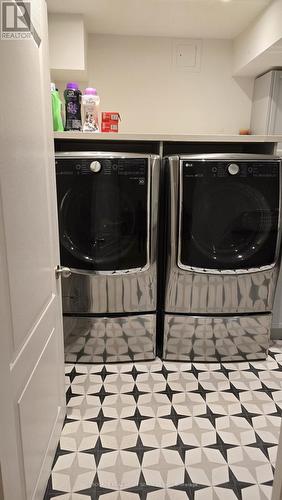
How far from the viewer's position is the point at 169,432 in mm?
1524

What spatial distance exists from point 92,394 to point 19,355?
1.02 meters

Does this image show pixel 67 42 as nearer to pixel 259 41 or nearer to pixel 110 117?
pixel 110 117

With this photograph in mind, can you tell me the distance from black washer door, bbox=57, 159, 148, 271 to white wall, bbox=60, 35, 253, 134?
2.71 ft

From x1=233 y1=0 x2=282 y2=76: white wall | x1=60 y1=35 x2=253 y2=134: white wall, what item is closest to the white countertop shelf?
x1=233 y1=0 x2=282 y2=76: white wall

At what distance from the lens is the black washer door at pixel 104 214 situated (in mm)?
1744

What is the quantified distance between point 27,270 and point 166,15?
73.6 inches

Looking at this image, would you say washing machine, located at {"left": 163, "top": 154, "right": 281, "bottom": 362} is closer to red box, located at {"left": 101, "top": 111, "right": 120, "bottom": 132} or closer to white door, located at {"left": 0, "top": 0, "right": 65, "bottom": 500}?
red box, located at {"left": 101, "top": 111, "right": 120, "bottom": 132}

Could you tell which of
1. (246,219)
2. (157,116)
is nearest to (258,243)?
(246,219)

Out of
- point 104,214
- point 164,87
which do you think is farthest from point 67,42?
point 104,214

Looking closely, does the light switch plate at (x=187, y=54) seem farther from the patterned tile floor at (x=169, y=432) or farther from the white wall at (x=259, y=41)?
the patterned tile floor at (x=169, y=432)

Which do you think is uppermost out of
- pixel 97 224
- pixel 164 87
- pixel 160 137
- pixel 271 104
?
pixel 164 87

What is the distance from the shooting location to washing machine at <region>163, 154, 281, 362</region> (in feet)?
5.82

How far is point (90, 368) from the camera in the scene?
6.58 feet

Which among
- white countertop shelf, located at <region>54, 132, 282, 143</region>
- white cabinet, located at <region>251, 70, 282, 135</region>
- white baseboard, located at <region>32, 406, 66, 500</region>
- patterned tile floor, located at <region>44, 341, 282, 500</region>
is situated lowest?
patterned tile floor, located at <region>44, 341, 282, 500</region>
